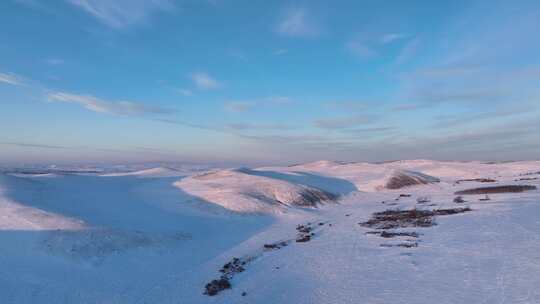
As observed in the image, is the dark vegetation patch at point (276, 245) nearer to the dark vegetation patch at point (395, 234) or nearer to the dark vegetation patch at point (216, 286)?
the dark vegetation patch at point (395, 234)

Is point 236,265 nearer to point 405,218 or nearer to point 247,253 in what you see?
point 247,253

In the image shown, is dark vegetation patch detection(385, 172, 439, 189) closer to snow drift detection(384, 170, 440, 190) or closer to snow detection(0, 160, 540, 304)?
snow drift detection(384, 170, 440, 190)

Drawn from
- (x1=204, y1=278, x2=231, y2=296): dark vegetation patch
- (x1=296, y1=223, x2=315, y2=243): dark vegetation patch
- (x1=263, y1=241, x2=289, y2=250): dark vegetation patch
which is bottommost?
(x1=204, y1=278, x2=231, y2=296): dark vegetation patch

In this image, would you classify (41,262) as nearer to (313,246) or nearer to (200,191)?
(313,246)

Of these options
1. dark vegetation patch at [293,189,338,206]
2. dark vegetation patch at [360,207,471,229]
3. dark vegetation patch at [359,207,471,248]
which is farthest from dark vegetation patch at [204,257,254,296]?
dark vegetation patch at [293,189,338,206]

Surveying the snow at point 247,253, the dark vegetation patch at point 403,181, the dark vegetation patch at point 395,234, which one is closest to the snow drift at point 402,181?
the dark vegetation patch at point 403,181

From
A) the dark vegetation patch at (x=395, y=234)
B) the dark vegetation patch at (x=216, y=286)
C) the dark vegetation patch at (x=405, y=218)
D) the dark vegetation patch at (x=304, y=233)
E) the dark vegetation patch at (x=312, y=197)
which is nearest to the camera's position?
the dark vegetation patch at (x=216, y=286)

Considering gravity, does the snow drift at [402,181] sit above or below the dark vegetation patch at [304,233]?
above

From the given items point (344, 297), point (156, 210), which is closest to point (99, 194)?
point (156, 210)

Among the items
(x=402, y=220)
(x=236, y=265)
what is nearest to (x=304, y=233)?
(x=402, y=220)
